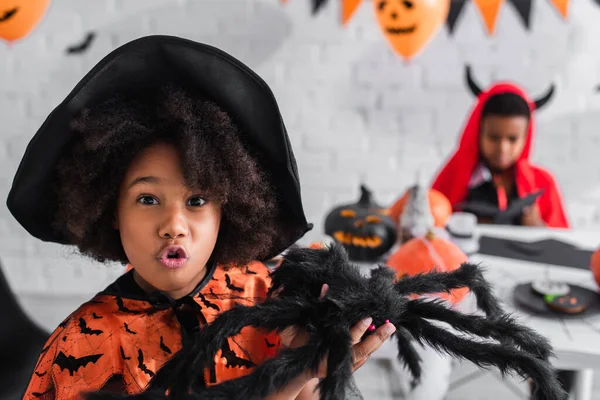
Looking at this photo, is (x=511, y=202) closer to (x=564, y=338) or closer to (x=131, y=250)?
(x=564, y=338)

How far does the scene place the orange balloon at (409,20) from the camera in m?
1.68

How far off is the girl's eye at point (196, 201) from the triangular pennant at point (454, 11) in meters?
1.83

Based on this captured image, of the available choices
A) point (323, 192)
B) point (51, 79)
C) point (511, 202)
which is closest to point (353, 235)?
point (511, 202)

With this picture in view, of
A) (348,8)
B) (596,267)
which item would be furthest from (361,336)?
(348,8)

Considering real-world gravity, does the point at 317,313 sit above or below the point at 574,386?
above

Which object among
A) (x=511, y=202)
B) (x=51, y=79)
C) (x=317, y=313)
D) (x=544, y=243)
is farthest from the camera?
(x=51, y=79)

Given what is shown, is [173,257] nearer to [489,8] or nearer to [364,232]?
[364,232]

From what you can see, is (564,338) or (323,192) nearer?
(564,338)

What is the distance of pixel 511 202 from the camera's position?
1.92 meters

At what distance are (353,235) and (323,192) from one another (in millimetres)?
1113

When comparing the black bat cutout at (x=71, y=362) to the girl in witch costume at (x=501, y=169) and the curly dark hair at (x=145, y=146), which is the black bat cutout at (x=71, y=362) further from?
the girl in witch costume at (x=501, y=169)

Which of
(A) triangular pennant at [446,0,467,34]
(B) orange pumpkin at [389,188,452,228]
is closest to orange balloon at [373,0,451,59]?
(A) triangular pennant at [446,0,467,34]

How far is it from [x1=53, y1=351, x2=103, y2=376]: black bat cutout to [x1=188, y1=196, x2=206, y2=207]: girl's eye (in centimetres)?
19

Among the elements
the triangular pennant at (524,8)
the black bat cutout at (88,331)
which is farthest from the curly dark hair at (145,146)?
the triangular pennant at (524,8)
